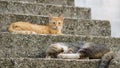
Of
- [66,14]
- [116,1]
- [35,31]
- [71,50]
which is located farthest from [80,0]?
[71,50]

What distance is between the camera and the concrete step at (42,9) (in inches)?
169

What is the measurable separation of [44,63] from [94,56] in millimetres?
519

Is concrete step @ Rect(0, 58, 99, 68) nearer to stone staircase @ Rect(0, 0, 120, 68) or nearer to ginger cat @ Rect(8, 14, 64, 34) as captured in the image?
stone staircase @ Rect(0, 0, 120, 68)

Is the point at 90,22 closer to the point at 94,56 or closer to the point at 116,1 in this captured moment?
the point at 94,56

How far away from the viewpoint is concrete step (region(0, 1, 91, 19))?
169 inches

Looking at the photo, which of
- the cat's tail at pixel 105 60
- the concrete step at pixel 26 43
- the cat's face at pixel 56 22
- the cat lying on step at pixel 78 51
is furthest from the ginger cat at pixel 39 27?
the cat's tail at pixel 105 60

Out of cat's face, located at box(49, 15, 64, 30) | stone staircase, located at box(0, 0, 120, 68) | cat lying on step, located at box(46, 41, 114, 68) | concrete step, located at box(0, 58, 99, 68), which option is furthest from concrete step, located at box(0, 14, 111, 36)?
concrete step, located at box(0, 58, 99, 68)

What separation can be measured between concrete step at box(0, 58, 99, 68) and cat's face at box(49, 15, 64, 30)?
92 centimetres

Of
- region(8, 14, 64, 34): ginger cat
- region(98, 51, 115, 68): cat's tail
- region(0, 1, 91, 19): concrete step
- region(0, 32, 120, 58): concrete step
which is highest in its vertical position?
region(0, 1, 91, 19): concrete step

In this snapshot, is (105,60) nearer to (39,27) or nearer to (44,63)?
(44,63)

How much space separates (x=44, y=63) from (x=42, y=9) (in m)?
1.35

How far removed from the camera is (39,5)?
445cm

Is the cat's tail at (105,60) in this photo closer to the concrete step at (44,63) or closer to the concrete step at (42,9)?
the concrete step at (44,63)

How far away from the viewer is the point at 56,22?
416cm
